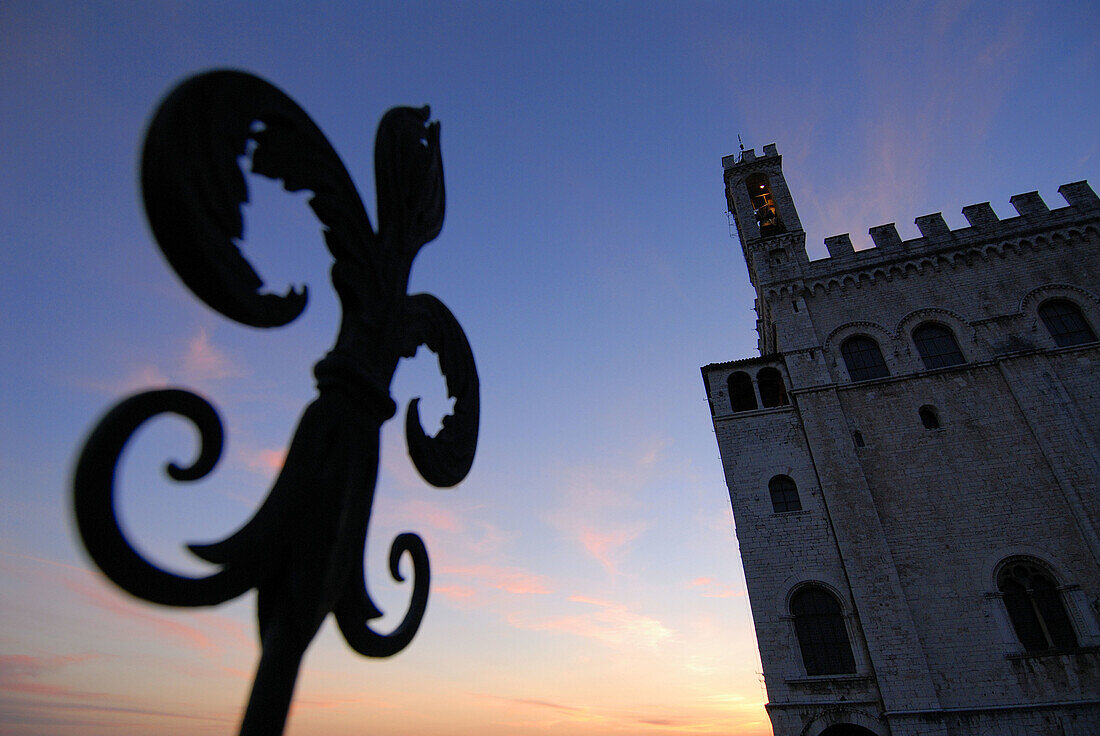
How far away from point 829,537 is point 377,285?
1695 centimetres

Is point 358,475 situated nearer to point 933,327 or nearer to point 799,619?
point 799,619

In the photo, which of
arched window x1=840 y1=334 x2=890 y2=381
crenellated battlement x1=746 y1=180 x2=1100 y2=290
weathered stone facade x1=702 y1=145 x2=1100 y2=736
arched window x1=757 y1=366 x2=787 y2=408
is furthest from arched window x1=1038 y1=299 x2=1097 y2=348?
arched window x1=757 y1=366 x2=787 y2=408

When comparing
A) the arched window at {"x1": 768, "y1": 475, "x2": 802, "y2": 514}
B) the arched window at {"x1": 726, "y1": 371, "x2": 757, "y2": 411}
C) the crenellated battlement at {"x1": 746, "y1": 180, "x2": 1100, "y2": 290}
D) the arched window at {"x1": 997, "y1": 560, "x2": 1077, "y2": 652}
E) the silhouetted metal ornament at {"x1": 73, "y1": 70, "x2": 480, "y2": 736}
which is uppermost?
the crenellated battlement at {"x1": 746, "y1": 180, "x2": 1100, "y2": 290}

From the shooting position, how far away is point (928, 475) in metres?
16.0

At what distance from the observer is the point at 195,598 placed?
131 centimetres

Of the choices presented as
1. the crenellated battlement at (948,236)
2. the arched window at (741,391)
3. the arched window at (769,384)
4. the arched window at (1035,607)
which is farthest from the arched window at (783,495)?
the crenellated battlement at (948,236)

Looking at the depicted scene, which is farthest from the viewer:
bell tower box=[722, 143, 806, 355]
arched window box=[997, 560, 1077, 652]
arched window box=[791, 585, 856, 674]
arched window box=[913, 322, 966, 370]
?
bell tower box=[722, 143, 806, 355]

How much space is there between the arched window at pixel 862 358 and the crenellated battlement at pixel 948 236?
281 centimetres

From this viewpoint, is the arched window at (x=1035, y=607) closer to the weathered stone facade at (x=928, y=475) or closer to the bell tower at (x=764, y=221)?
the weathered stone facade at (x=928, y=475)

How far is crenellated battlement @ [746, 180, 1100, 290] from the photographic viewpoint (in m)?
19.0

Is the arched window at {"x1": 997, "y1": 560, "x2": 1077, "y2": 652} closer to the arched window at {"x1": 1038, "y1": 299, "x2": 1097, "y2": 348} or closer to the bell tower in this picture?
the arched window at {"x1": 1038, "y1": 299, "x2": 1097, "y2": 348}

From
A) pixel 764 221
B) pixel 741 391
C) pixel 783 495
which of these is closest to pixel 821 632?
pixel 783 495

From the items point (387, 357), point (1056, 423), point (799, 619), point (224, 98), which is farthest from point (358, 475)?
point (1056, 423)

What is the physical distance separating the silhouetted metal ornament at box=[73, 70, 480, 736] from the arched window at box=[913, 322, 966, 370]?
68.6ft
